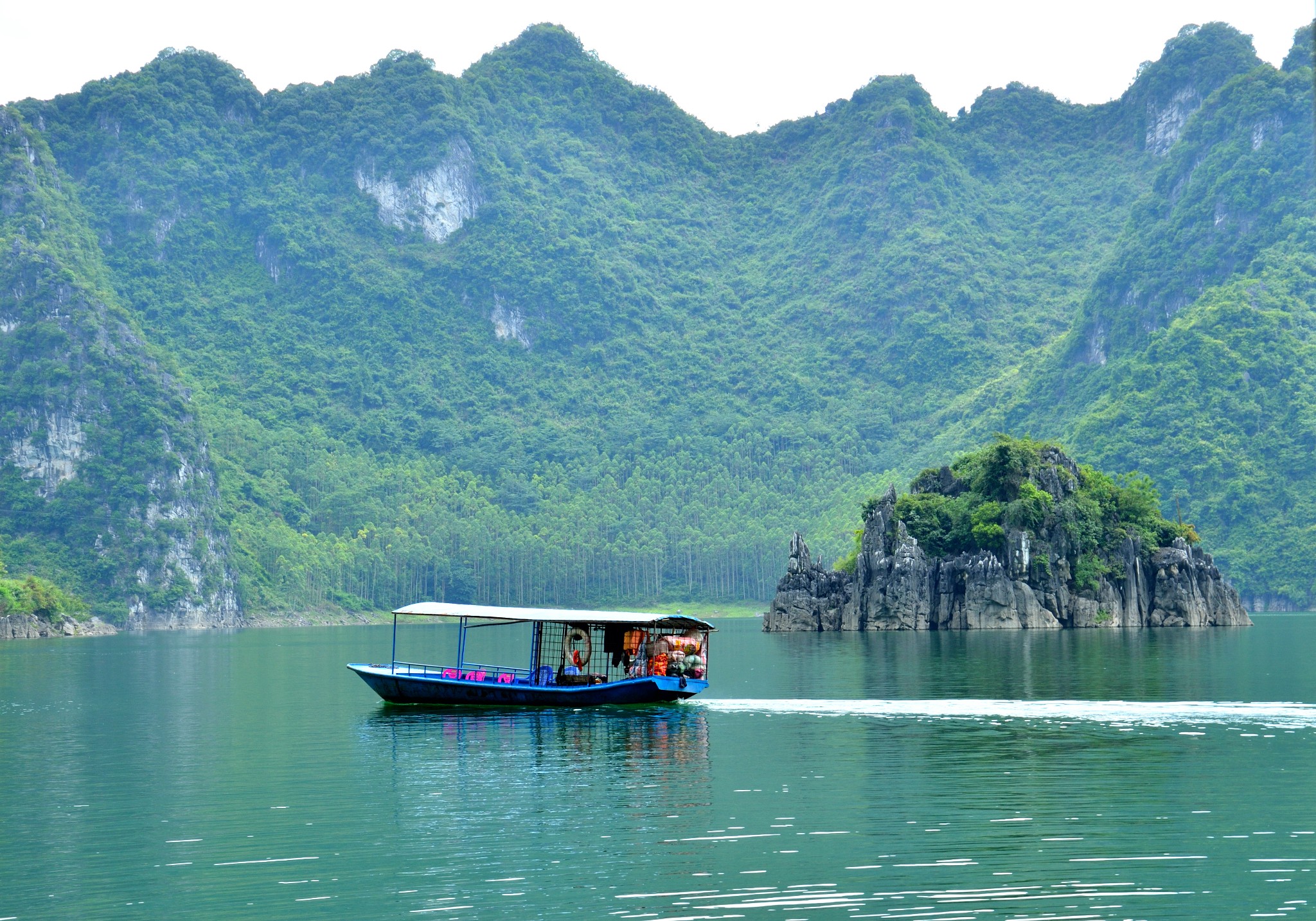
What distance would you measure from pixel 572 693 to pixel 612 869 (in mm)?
31015

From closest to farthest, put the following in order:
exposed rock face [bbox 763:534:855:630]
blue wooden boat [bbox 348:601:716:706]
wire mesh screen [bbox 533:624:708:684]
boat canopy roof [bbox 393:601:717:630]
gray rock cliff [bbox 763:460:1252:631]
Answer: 1. boat canopy roof [bbox 393:601:717:630]
2. blue wooden boat [bbox 348:601:716:706]
3. wire mesh screen [bbox 533:624:708:684]
4. gray rock cliff [bbox 763:460:1252:631]
5. exposed rock face [bbox 763:534:855:630]

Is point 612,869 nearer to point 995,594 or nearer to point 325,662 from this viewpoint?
point 325,662

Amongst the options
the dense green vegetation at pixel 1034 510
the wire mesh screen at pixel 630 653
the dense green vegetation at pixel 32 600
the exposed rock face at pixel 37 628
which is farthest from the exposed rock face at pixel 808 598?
the dense green vegetation at pixel 32 600

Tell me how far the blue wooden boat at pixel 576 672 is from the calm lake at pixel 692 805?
1.07m

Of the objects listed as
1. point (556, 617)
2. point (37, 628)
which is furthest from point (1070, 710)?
point (37, 628)

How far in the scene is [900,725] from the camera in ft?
162

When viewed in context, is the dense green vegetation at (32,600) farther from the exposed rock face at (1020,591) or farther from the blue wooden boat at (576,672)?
the blue wooden boat at (576,672)

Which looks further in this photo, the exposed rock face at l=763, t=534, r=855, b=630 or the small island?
the exposed rock face at l=763, t=534, r=855, b=630

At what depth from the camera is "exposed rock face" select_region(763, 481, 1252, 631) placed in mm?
130625

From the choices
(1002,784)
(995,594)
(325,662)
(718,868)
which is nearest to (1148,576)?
(995,594)

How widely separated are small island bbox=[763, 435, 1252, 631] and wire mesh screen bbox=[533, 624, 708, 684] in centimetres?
7294

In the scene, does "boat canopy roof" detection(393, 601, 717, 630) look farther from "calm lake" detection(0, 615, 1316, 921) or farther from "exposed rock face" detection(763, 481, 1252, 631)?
"exposed rock face" detection(763, 481, 1252, 631)

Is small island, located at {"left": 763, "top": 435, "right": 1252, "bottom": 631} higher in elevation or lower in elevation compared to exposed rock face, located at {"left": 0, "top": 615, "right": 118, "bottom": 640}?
higher

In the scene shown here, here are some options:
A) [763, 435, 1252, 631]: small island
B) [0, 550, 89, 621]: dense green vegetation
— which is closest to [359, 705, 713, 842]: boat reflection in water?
[763, 435, 1252, 631]: small island
